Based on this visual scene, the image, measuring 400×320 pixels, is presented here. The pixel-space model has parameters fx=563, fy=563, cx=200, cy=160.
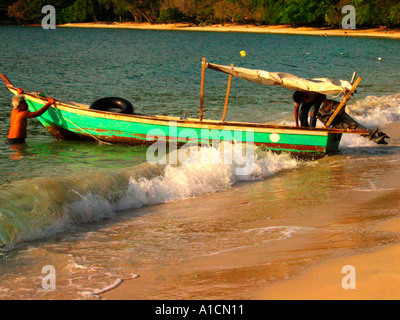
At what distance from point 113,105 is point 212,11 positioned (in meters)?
86.1

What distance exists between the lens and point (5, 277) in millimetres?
6027

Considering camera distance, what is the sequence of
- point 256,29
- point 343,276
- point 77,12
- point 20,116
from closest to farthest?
point 343,276
point 20,116
point 256,29
point 77,12

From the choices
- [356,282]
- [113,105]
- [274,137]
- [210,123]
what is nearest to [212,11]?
[113,105]

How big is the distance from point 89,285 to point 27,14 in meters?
106

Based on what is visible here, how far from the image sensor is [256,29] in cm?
9044

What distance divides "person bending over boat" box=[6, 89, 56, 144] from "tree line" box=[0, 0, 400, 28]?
68.2m

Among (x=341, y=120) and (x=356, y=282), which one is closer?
(x=356, y=282)

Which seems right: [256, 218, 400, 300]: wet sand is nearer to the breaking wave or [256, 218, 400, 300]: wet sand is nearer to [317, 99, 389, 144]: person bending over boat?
the breaking wave

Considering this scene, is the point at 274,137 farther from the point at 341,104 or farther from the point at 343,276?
the point at 343,276

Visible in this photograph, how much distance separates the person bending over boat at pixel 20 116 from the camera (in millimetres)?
13525

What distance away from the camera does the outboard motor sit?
14188 mm

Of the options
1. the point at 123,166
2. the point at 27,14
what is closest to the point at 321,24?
the point at 27,14
